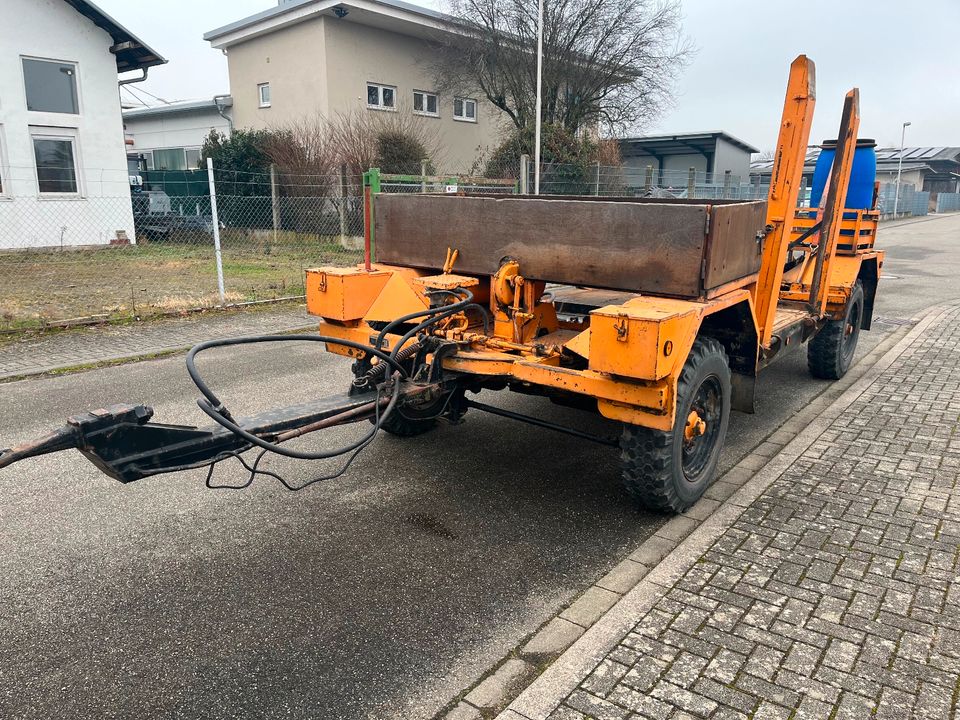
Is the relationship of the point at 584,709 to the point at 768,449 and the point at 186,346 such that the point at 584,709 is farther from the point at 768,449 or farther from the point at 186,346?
the point at 186,346

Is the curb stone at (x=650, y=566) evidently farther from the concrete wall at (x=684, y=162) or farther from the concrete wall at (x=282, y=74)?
the concrete wall at (x=684, y=162)

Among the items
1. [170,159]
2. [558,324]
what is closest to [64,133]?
[170,159]

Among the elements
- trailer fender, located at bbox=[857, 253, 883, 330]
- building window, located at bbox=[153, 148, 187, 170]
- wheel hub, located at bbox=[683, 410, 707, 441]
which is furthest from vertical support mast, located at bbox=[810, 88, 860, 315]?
building window, located at bbox=[153, 148, 187, 170]

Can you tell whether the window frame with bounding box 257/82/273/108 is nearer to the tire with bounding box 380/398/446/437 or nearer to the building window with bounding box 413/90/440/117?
the building window with bounding box 413/90/440/117

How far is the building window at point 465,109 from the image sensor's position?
26.1 metres

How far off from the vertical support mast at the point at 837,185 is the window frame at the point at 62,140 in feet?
51.3

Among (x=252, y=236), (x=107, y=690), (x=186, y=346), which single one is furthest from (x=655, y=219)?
(x=252, y=236)

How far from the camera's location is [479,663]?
2.89 meters

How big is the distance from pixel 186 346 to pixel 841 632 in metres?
7.13

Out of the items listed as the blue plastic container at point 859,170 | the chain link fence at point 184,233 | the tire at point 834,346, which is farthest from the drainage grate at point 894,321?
the blue plastic container at point 859,170

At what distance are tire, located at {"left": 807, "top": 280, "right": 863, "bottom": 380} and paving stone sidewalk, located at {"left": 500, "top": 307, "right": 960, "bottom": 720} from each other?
6.69 feet

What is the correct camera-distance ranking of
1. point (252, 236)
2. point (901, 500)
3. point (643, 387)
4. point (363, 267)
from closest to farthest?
1. point (643, 387)
2. point (901, 500)
3. point (363, 267)
4. point (252, 236)

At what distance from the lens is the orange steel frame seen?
343cm

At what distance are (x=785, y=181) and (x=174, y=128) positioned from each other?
2786cm
